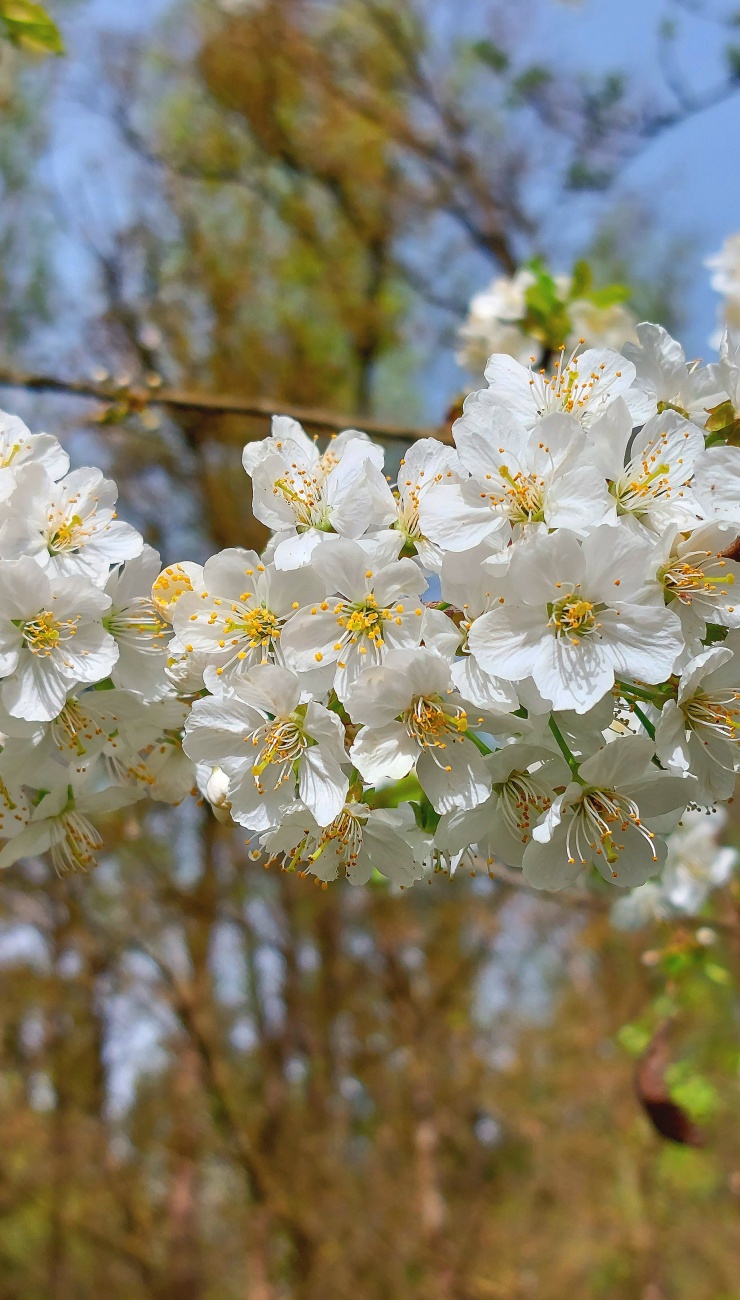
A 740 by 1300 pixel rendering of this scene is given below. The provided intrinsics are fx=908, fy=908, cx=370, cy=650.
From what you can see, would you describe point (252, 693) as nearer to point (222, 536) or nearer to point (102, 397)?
point (102, 397)

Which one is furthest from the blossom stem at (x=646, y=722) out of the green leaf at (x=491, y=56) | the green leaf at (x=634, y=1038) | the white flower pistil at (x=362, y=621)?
the green leaf at (x=491, y=56)

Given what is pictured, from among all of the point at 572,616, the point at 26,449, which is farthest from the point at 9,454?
the point at 572,616

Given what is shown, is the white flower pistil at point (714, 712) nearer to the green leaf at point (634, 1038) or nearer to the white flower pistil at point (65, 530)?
the white flower pistil at point (65, 530)

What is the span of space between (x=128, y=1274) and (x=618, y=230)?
10895mm

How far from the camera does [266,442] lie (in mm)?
1237

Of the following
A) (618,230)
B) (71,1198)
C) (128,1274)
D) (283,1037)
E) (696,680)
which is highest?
(696,680)

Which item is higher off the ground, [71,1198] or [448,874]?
[448,874]

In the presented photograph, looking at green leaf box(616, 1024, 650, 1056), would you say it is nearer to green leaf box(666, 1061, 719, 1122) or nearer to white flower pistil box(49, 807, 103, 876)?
green leaf box(666, 1061, 719, 1122)

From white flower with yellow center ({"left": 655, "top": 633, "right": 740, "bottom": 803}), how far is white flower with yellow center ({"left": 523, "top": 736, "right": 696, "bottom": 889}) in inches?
1.1

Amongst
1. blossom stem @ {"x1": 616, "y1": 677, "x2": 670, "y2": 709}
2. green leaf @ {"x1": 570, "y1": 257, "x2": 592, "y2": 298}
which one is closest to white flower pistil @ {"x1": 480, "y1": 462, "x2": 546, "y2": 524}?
blossom stem @ {"x1": 616, "y1": 677, "x2": 670, "y2": 709}

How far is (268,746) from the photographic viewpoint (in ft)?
3.53

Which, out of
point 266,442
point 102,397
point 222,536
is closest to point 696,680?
point 266,442

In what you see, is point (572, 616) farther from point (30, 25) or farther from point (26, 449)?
point (30, 25)

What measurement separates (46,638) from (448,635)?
511 millimetres
